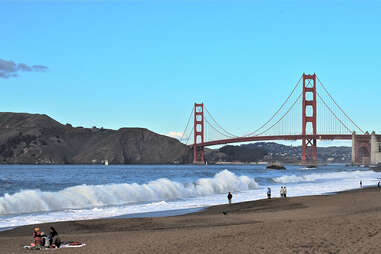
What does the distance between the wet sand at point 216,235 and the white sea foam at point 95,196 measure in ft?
21.9

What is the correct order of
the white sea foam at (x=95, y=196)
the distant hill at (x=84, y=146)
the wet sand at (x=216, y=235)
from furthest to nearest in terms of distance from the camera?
the distant hill at (x=84, y=146)
the white sea foam at (x=95, y=196)
the wet sand at (x=216, y=235)

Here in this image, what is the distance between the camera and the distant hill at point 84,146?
141250 millimetres

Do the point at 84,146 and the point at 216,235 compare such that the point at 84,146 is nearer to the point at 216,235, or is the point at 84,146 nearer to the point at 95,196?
the point at 95,196

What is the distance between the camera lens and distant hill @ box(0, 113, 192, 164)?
14125 cm

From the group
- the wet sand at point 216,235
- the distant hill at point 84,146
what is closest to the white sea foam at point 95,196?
the wet sand at point 216,235

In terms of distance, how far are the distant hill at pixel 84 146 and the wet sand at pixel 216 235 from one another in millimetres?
127405

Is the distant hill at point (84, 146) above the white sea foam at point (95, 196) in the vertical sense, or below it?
above

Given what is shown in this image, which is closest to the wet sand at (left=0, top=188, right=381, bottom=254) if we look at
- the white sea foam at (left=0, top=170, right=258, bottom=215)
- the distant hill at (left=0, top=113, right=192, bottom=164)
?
the white sea foam at (left=0, top=170, right=258, bottom=215)

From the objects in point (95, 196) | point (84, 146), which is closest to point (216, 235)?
point (95, 196)

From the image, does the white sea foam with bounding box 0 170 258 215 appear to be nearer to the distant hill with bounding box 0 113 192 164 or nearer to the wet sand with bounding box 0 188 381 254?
the wet sand with bounding box 0 188 381 254

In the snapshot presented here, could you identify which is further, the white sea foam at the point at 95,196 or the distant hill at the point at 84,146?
the distant hill at the point at 84,146

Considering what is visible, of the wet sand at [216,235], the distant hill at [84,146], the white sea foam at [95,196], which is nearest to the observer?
the wet sand at [216,235]

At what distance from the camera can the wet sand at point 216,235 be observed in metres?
9.44

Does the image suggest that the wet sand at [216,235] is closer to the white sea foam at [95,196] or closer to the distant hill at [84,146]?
the white sea foam at [95,196]
